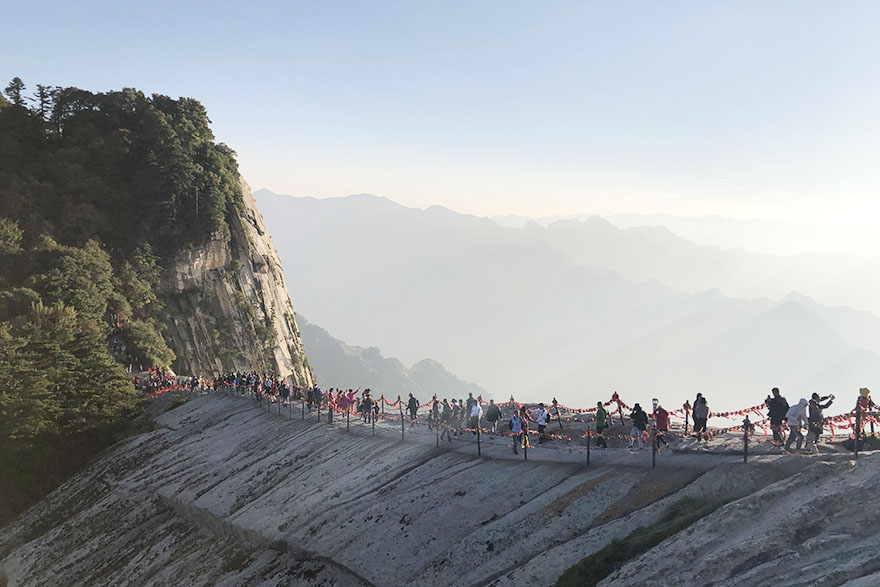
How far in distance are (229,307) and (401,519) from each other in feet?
177

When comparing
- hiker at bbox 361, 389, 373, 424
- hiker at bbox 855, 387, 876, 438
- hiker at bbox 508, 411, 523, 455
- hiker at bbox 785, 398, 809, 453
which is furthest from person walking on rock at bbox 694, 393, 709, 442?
hiker at bbox 361, 389, 373, 424

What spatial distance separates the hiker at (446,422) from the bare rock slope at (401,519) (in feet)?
3.06

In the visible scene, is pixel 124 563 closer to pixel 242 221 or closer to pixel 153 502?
pixel 153 502

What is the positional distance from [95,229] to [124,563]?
45.9 meters

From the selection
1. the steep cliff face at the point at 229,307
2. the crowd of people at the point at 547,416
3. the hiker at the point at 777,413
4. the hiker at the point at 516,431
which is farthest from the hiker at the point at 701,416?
the steep cliff face at the point at 229,307

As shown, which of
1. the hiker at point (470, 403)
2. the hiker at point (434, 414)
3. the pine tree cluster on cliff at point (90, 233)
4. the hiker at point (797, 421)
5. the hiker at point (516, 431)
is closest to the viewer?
the hiker at point (797, 421)

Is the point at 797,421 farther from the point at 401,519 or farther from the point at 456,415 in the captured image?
the point at 456,415

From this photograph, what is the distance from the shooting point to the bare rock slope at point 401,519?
12.6 meters

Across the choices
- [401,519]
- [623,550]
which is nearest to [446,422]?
[401,519]

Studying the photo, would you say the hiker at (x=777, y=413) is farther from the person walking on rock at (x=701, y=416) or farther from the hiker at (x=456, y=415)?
the hiker at (x=456, y=415)

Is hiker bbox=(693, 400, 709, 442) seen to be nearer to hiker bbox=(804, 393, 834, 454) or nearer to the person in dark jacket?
the person in dark jacket

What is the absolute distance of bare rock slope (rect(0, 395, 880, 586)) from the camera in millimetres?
12570

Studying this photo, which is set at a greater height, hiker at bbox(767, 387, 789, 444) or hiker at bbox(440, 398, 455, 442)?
hiker at bbox(767, 387, 789, 444)

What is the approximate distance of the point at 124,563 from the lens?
26062mm
